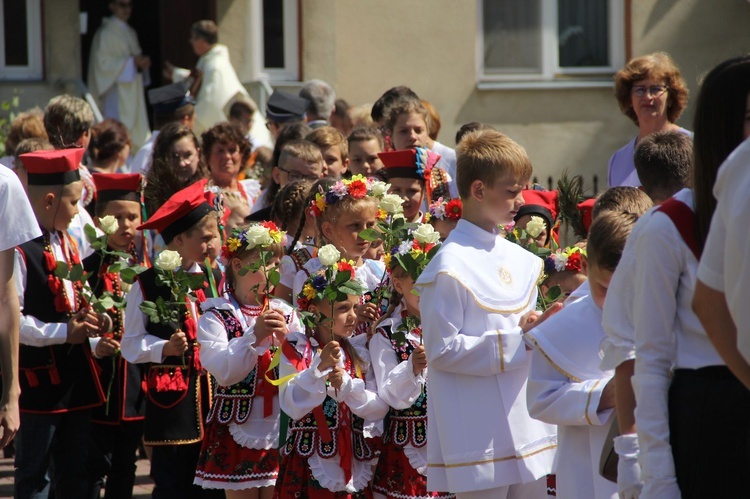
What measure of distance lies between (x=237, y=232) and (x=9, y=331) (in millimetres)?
1313

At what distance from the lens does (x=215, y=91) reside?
44.5 ft

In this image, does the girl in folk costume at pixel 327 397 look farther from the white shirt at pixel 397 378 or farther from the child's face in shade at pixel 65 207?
the child's face in shade at pixel 65 207

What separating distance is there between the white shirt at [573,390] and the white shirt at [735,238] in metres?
1.22

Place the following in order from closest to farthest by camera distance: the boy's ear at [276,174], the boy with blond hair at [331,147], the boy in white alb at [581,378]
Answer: the boy in white alb at [581,378], the boy's ear at [276,174], the boy with blond hair at [331,147]

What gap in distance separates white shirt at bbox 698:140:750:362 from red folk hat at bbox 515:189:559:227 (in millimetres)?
3789

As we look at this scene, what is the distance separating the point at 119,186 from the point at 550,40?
32.0ft

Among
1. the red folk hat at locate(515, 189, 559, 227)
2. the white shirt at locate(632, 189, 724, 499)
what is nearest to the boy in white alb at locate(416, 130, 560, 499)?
the white shirt at locate(632, 189, 724, 499)

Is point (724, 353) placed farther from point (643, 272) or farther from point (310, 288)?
point (310, 288)

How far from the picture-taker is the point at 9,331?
4.53 metres

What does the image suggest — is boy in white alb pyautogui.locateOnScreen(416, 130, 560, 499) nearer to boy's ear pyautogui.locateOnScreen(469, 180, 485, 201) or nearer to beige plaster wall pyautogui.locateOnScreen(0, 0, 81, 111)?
boy's ear pyautogui.locateOnScreen(469, 180, 485, 201)

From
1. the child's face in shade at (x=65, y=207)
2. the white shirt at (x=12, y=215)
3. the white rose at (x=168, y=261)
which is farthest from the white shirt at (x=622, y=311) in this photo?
the child's face in shade at (x=65, y=207)

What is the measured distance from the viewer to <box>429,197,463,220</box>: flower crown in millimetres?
5898

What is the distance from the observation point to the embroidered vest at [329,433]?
5.20m

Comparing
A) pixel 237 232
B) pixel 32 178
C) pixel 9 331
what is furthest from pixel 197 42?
pixel 9 331
